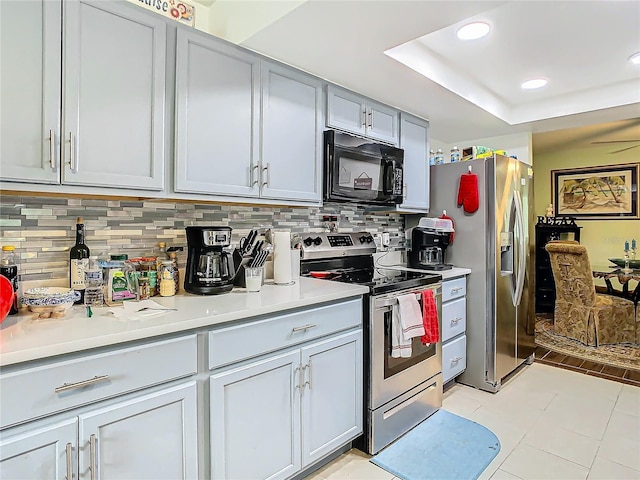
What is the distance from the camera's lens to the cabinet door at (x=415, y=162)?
9.82ft

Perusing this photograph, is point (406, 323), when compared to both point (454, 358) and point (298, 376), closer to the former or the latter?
point (298, 376)

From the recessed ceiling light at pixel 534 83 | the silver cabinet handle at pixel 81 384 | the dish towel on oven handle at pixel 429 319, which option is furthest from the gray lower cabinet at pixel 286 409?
the recessed ceiling light at pixel 534 83

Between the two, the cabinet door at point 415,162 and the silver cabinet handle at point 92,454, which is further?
the cabinet door at point 415,162

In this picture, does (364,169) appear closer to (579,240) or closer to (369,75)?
(369,75)

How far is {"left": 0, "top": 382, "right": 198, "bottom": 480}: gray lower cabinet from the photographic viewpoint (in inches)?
41.3

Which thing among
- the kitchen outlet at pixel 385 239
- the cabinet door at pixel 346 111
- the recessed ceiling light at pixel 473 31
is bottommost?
the kitchen outlet at pixel 385 239

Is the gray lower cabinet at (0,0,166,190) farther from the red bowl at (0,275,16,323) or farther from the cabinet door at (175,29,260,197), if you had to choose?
the red bowl at (0,275,16,323)

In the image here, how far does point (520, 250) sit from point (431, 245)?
81 centimetres

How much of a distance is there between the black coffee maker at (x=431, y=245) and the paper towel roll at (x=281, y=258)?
1.32 m

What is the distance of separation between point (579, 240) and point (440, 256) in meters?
3.56

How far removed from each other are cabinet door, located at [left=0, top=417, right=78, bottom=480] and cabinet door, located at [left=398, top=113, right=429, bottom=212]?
246 cm

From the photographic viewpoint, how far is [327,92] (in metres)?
2.37

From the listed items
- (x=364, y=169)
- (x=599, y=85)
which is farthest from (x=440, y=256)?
(x=599, y=85)

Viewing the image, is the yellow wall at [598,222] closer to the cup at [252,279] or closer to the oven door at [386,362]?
the oven door at [386,362]
